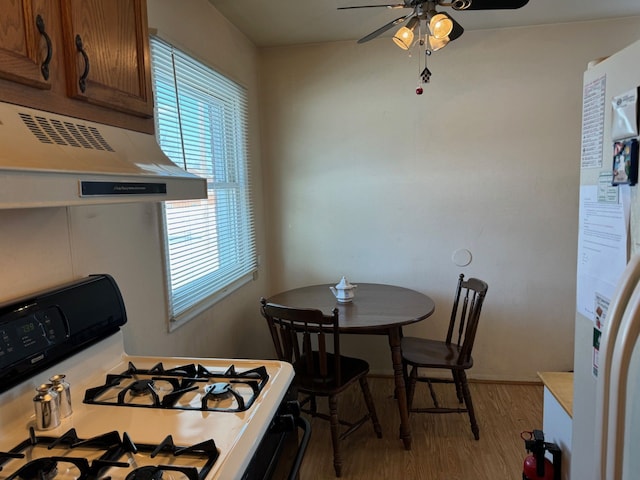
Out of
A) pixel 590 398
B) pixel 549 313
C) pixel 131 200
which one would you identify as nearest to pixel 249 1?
pixel 131 200

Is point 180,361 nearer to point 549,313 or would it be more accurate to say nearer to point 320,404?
point 320,404

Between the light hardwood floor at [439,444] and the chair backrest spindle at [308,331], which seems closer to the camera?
the chair backrest spindle at [308,331]

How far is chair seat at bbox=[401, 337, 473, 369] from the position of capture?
244 centimetres

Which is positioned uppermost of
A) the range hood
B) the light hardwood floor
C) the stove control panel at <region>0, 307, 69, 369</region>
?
the range hood

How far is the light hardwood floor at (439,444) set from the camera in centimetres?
222

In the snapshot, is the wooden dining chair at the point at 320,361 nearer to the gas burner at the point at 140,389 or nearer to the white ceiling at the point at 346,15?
the gas burner at the point at 140,389

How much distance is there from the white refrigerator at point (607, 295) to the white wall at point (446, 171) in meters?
1.83

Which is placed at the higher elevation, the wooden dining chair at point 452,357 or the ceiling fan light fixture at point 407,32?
the ceiling fan light fixture at point 407,32

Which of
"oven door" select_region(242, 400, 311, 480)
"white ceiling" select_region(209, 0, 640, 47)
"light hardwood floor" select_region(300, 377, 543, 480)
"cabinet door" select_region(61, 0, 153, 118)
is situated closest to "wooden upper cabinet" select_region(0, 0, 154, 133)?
"cabinet door" select_region(61, 0, 153, 118)

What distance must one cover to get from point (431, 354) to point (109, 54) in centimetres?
221

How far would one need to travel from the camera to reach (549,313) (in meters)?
3.10

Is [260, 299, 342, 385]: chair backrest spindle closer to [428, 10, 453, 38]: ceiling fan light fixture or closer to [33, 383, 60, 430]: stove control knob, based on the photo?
[33, 383, 60, 430]: stove control knob

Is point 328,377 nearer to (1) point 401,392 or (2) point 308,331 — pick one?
(2) point 308,331

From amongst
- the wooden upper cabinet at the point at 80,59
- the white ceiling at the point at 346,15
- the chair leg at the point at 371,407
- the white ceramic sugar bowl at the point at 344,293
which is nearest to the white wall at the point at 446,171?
the white ceiling at the point at 346,15
